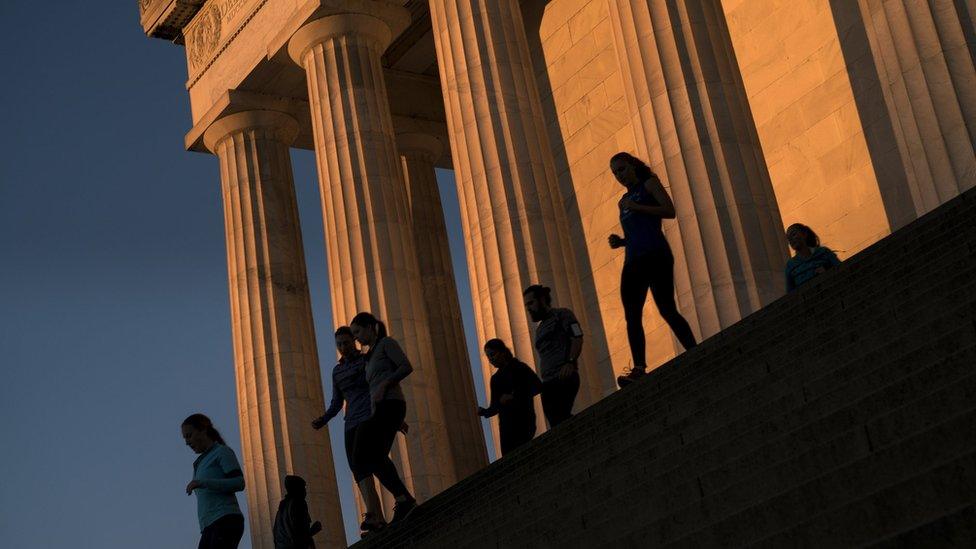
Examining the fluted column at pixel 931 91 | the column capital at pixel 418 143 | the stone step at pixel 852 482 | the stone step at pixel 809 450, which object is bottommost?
the stone step at pixel 852 482

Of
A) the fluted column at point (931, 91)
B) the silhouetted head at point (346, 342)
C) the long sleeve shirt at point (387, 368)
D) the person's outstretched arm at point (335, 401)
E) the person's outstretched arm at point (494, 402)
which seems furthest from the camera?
the person's outstretched arm at point (494, 402)

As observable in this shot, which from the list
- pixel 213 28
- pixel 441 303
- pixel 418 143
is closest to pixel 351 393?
pixel 441 303

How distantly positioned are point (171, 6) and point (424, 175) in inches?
289

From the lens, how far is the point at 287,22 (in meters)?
27.8

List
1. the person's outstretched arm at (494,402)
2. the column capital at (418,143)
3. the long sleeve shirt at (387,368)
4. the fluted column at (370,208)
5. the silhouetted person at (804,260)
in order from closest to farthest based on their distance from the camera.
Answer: the long sleeve shirt at (387,368) < the silhouetted person at (804,260) < the person's outstretched arm at (494,402) < the fluted column at (370,208) < the column capital at (418,143)

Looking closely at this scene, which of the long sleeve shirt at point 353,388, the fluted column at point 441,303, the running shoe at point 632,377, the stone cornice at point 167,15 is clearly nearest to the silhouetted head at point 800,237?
the running shoe at point 632,377

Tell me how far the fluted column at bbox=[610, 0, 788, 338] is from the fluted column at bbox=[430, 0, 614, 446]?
2.78 meters

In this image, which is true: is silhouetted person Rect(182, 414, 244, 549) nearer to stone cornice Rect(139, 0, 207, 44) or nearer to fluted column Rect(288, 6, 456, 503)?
fluted column Rect(288, 6, 456, 503)

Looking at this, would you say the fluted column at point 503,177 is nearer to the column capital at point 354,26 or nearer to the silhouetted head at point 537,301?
the column capital at point 354,26

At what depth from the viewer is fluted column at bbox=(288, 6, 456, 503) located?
2381 cm

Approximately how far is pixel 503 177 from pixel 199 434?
405 inches

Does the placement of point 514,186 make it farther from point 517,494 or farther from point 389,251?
point 517,494

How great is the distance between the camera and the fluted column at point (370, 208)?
23812 millimetres

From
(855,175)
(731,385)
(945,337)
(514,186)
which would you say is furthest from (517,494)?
(855,175)
